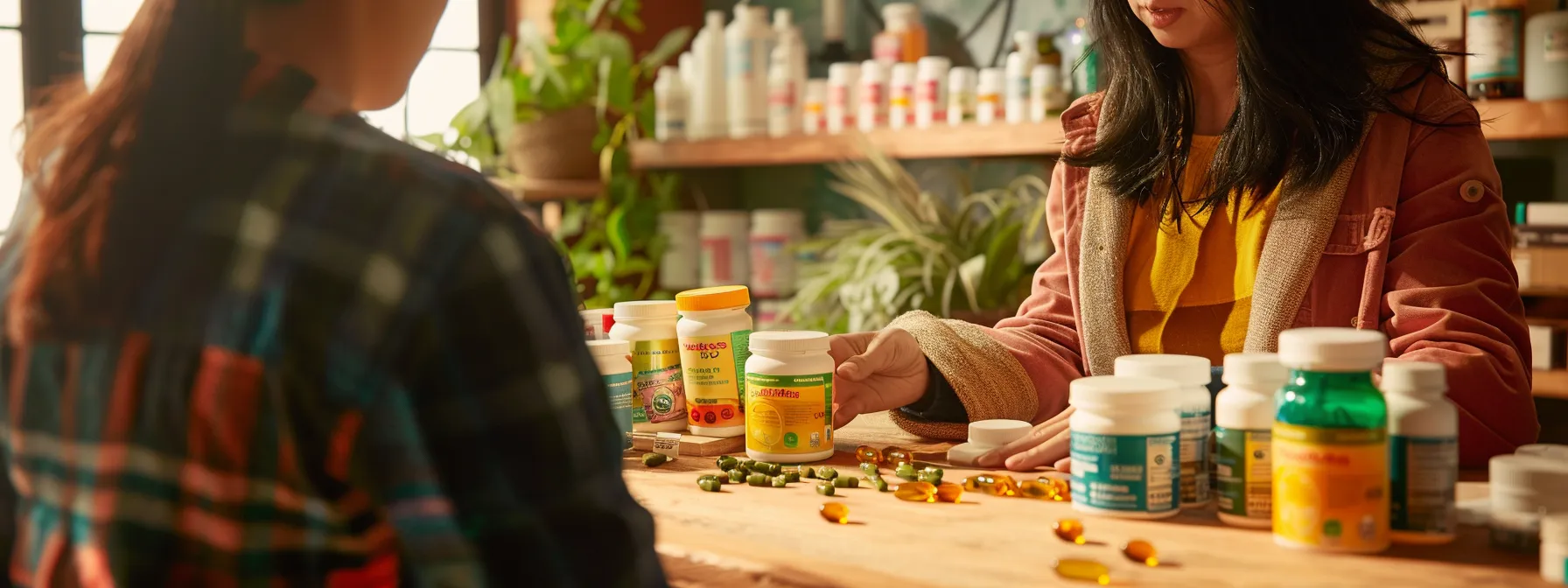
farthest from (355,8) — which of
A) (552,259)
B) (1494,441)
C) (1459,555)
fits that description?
(1494,441)

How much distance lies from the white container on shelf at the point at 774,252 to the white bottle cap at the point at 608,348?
6.35 ft

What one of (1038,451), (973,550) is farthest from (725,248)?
(973,550)

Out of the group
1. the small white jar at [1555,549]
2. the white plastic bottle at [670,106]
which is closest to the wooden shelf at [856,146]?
the white plastic bottle at [670,106]

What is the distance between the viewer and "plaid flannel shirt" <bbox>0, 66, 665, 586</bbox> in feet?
2.14

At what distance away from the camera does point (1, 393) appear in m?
0.74

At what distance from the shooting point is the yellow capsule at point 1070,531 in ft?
3.45

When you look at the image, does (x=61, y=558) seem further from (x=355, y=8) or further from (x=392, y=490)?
(x=355, y=8)

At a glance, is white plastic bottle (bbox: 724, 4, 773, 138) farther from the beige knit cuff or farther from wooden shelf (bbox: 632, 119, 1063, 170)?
the beige knit cuff

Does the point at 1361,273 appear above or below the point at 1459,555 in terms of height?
above

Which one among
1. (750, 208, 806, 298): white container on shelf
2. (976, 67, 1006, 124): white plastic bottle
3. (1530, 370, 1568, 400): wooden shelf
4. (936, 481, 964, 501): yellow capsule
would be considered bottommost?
(1530, 370, 1568, 400): wooden shelf

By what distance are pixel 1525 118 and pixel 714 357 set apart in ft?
4.92

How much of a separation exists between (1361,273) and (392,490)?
122cm

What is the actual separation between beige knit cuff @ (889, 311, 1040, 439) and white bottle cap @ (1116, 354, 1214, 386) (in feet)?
1.29

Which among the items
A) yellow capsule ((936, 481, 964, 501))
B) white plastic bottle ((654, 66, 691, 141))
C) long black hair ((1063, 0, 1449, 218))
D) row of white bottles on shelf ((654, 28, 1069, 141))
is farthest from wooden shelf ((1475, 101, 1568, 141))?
white plastic bottle ((654, 66, 691, 141))
